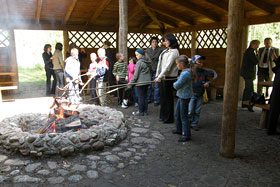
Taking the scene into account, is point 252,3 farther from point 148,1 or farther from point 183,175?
point 183,175

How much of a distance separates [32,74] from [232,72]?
12.9 meters

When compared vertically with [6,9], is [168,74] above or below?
below

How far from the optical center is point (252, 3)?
594 cm

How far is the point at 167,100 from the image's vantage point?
15.5 ft

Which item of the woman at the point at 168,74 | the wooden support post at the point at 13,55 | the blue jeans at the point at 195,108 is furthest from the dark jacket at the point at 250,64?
the wooden support post at the point at 13,55

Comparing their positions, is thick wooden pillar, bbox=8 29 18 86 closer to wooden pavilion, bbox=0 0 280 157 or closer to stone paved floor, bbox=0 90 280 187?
wooden pavilion, bbox=0 0 280 157

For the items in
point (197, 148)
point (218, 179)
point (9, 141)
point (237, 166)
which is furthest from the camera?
point (197, 148)

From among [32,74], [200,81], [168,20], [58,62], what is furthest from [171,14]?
[32,74]

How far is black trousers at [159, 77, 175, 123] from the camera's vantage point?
4.62 meters

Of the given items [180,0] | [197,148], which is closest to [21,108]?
[197,148]

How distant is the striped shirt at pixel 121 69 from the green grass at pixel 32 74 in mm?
7115

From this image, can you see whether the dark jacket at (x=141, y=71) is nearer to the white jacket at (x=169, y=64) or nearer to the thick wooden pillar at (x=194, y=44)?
the white jacket at (x=169, y=64)

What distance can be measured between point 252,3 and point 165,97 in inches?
136

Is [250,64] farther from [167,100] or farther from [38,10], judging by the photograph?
Result: [38,10]
